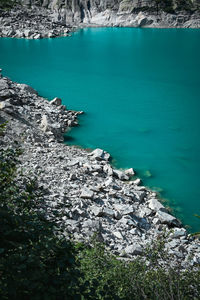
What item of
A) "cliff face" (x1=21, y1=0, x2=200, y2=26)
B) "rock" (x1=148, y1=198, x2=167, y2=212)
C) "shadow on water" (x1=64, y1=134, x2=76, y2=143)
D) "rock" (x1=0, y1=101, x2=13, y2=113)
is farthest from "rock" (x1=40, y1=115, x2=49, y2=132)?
"cliff face" (x1=21, y1=0, x2=200, y2=26)

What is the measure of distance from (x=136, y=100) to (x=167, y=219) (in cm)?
1764

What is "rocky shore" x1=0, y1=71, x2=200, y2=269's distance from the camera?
9477 mm

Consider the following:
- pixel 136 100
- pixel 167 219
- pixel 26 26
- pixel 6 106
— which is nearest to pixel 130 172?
pixel 167 219

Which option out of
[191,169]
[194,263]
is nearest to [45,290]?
[194,263]

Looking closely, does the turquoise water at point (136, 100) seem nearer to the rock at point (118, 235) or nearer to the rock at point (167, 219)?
the rock at point (167, 219)

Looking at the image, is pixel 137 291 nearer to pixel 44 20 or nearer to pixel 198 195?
pixel 198 195

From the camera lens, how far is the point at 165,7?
90.5 metres

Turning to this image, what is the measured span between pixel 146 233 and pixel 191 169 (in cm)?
711

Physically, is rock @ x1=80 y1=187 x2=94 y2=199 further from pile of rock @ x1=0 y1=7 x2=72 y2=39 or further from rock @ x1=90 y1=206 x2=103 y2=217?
pile of rock @ x1=0 y1=7 x2=72 y2=39

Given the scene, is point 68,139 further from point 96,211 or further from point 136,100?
point 136,100

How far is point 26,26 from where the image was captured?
7288 cm

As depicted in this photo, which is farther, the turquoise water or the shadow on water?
the shadow on water

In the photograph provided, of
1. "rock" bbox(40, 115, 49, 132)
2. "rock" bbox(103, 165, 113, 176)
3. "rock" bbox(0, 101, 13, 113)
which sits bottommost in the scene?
"rock" bbox(103, 165, 113, 176)

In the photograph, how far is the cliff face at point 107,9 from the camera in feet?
298
